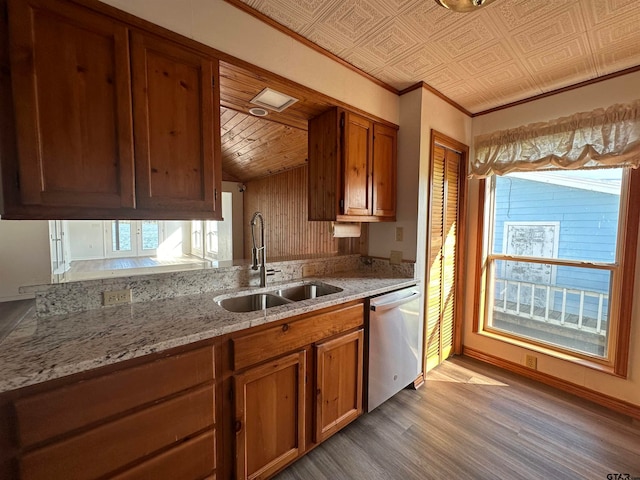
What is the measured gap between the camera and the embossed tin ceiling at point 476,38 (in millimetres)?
1432

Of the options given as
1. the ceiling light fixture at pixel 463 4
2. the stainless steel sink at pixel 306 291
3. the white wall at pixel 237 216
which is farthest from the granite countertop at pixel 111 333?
the white wall at pixel 237 216

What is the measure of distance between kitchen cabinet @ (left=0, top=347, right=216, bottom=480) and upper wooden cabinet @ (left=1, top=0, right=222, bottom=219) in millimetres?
664

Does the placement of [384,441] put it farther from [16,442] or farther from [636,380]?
[636,380]

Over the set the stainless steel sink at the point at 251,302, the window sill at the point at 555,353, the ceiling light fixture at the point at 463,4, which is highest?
the ceiling light fixture at the point at 463,4

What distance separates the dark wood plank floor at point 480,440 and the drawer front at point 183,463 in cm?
54

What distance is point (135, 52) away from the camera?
3.81 feet

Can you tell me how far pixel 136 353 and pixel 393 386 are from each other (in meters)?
1.81

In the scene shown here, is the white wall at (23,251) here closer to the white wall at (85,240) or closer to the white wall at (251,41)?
the white wall at (251,41)

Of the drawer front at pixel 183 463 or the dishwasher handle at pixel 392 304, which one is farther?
the dishwasher handle at pixel 392 304

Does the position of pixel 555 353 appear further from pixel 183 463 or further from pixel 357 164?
pixel 183 463

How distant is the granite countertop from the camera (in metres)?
0.83

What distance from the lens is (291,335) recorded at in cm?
143

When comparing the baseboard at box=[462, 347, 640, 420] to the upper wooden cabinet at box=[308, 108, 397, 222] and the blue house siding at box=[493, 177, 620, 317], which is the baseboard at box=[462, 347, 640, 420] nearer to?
the blue house siding at box=[493, 177, 620, 317]

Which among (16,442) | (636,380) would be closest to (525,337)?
(636,380)
